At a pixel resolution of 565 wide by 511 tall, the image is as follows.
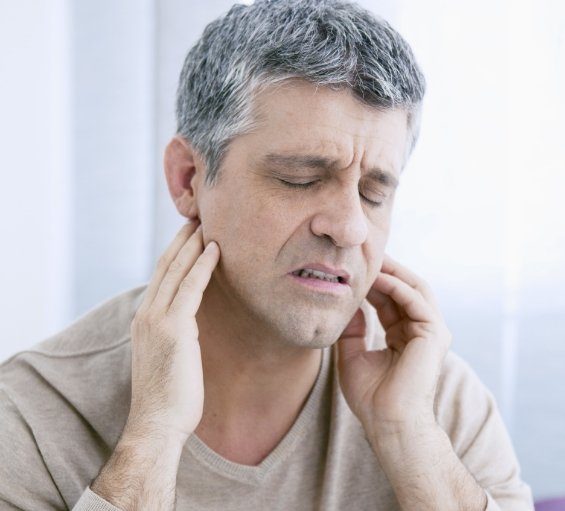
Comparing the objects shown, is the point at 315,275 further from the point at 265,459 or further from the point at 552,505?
the point at 552,505

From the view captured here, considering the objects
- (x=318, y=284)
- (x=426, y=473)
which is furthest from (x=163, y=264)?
(x=426, y=473)

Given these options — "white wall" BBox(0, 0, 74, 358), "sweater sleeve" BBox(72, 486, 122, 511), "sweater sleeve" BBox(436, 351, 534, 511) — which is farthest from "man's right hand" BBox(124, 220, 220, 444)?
"white wall" BBox(0, 0, 74, 358)

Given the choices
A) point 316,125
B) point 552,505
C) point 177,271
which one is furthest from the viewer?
point 552,505

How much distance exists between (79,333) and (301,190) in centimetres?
55

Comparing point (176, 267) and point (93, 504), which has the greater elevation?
point (176, 267)

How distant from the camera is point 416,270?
7.34ft

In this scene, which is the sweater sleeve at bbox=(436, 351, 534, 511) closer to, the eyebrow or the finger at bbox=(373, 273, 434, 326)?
the finger at bbox=(373, 273, 434, 326)

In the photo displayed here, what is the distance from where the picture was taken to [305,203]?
1.35 m

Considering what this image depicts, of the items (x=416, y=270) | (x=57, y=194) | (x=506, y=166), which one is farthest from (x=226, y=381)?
(x=57, y=194)

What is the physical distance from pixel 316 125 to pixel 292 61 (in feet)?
0.39

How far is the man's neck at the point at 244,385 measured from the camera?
153cm

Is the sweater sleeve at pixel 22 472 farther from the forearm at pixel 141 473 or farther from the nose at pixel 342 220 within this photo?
the nose at pixel 342 220

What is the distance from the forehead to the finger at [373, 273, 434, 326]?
0.29 meters

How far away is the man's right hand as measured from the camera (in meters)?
1.33
